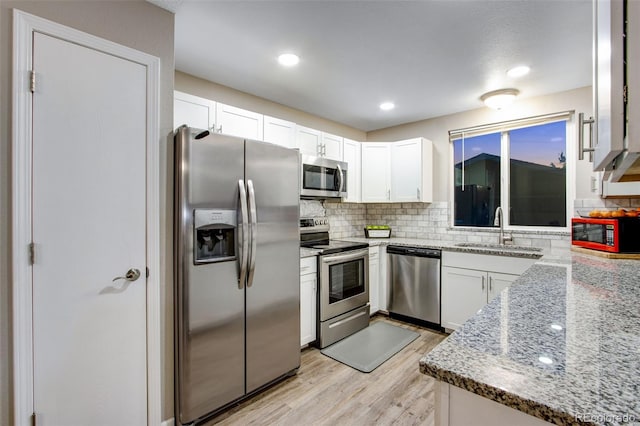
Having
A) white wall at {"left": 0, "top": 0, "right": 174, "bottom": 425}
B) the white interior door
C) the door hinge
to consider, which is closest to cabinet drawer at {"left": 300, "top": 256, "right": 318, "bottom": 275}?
white wall at {"left": 0, "top": 0, "right": 174, "bottom": 425}

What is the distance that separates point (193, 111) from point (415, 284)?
288 cm

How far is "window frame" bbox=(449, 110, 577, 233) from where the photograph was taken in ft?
10.2

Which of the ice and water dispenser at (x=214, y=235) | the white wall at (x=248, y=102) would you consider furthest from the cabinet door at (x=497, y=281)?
the white wall at (x=248, y=102)

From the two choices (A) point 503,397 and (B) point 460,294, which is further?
(B) point 460,294

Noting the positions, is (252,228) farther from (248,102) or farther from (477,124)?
(477,124)

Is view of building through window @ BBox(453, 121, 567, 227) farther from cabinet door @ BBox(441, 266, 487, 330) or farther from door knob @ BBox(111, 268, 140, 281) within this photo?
door knob @ BBox(111, 268, 140, 281)

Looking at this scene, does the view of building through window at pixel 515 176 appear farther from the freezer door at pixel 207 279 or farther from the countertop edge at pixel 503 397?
the countertop edge at pixel 503 397

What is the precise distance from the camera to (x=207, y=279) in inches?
74.2

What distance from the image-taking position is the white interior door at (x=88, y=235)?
4.68 feet

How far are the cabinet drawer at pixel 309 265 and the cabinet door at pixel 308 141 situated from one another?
3.93 ft

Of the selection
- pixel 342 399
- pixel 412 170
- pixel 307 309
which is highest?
pixel 412 170

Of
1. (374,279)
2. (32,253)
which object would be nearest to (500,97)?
(374,279)

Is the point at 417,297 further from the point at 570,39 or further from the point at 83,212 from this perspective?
the point at 83,212

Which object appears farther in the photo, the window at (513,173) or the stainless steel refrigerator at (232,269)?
the window at (513,173)
